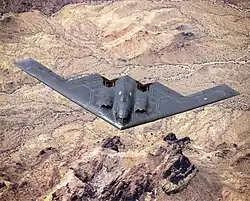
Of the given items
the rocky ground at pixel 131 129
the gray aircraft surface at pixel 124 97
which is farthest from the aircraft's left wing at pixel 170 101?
the rocky ground at pixel 131 129

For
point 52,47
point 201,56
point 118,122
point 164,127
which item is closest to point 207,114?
point 164,127

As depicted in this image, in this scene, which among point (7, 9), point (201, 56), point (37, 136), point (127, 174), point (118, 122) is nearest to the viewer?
point (118, 122)

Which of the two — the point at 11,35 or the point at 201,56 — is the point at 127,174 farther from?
the point at 11,35

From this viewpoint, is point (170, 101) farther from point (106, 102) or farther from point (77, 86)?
point (77, 86)

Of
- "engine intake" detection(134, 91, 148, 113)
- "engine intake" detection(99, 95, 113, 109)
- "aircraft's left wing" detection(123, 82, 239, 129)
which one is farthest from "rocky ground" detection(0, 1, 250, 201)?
"engine intake" detection(99, 95, 113, 109)

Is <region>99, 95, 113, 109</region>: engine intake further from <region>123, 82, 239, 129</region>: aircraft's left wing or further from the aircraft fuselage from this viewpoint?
<region>123, 82, 239, 129</region>: aircraft's left wing
